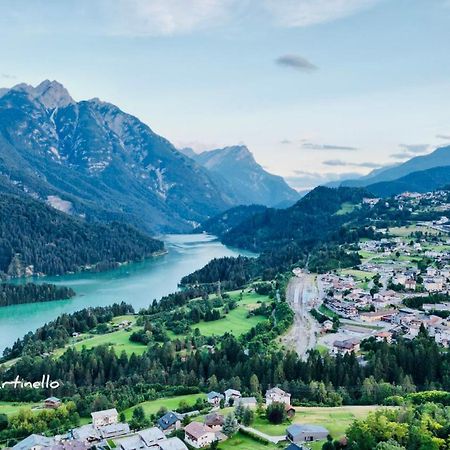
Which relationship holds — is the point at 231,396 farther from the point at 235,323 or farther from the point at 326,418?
the point at 235,323

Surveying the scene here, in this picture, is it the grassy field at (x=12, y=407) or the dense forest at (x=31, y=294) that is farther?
the dense forest at (x=31, y=294)

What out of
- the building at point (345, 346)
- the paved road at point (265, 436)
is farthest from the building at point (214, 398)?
the building at point (345, 346)

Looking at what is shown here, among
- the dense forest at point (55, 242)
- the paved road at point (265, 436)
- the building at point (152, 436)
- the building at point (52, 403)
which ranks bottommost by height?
the building at point (52, 403)

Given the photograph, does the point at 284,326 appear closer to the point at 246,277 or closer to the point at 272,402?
the point at 272,402

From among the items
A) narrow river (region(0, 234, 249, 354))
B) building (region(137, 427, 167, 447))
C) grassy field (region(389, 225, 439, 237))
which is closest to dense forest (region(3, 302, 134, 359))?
narrow river (region(0, 234, 249, 354))

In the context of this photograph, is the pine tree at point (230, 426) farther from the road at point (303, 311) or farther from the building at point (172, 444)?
the road at point (303, 311)

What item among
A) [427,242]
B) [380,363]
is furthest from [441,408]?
[427,242]
